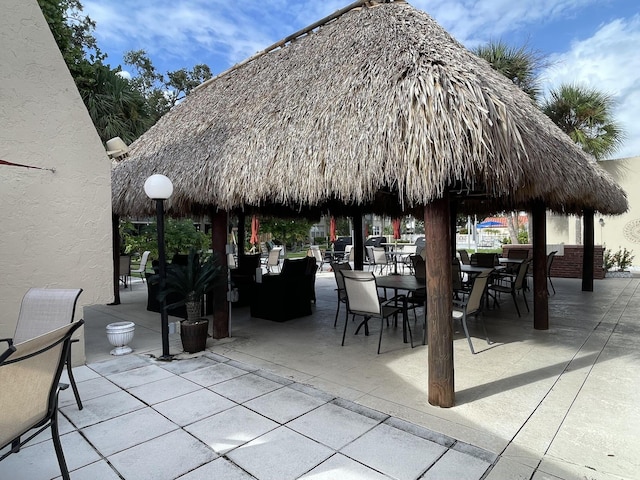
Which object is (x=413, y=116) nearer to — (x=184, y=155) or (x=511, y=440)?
(x=511, y=440)

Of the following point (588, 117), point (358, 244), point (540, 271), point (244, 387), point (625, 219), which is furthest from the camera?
point (625, 219)

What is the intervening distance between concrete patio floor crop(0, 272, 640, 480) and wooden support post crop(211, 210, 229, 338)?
21 cm

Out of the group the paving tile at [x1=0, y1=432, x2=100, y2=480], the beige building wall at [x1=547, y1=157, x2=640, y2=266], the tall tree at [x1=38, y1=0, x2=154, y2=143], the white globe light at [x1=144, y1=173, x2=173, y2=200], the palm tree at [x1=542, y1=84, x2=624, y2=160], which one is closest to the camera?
the paving tile at [x1=0, y1=432, x2=100, y2=480]

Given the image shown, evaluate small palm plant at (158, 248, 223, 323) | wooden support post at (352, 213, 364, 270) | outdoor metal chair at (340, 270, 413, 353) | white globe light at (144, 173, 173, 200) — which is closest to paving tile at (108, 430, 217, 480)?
small palm plant at (158, 248, 223, 323)

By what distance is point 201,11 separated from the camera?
11156 mm

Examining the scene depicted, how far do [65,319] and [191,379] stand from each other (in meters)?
1.40

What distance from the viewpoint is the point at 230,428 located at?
2.86m

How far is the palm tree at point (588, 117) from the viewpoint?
12180 mm

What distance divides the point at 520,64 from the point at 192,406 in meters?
14.0

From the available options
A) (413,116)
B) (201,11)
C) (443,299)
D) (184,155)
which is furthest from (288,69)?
(201,11)

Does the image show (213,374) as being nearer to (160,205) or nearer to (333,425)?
(333,425)

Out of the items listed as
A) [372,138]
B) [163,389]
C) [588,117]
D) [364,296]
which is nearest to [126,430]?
[163,389]

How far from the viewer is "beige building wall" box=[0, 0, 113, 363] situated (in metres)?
3.99

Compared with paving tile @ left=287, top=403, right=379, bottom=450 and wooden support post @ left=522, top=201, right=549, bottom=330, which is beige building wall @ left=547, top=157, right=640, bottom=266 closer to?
wooden support post @ left=522, top=201, right=549, bottom=330
